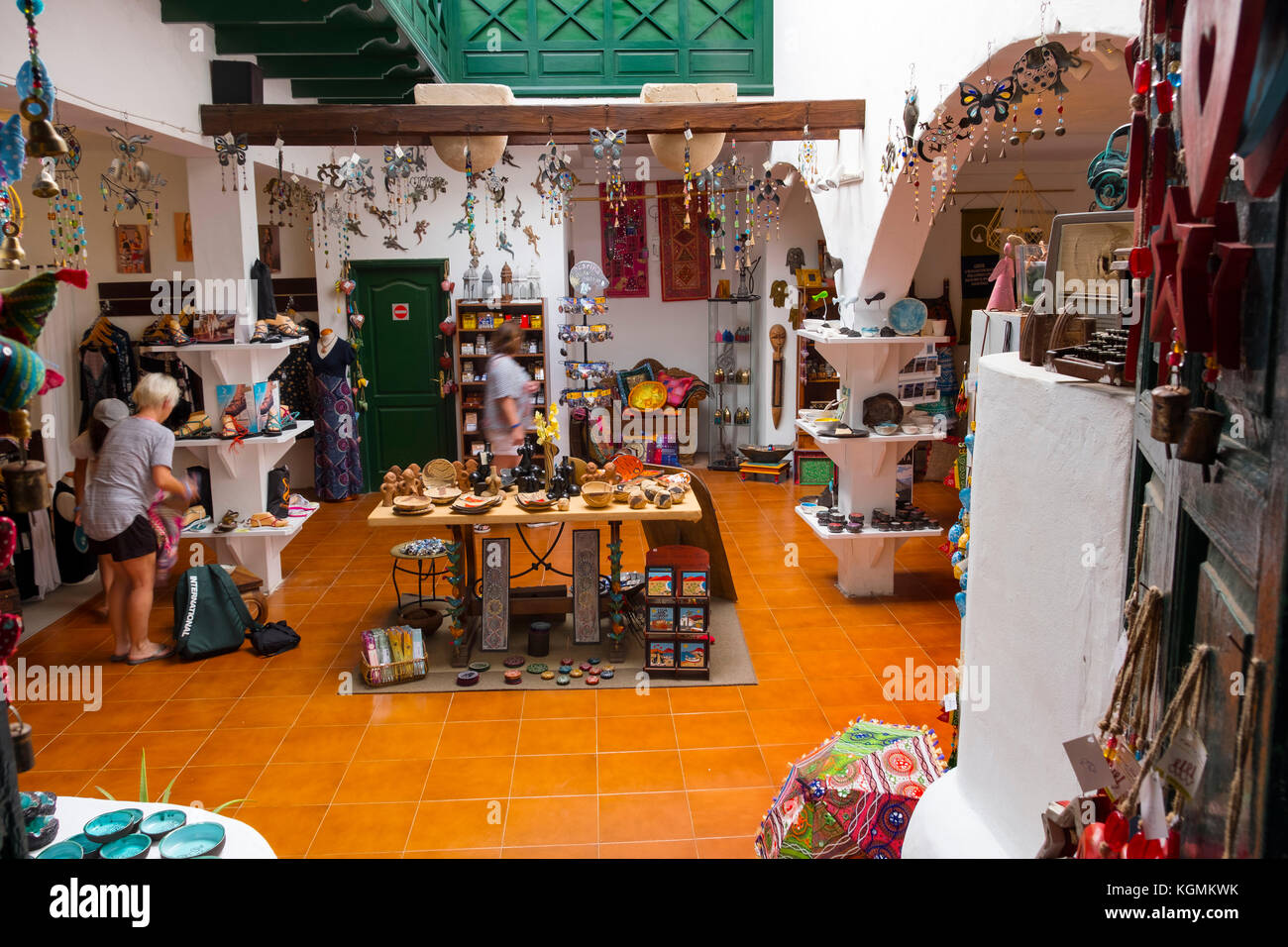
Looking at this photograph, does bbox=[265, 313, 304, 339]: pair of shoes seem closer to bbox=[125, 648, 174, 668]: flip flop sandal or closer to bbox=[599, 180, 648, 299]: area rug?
bbox=[125, 648, 174, 668]: flip flop sandal

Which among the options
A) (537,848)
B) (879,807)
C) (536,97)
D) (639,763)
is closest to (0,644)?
(879,807)

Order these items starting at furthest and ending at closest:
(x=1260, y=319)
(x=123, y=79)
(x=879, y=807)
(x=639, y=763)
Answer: (x=123, y=79), (x=639, y=763), (x=879, y=807), (x=1260, y=319)

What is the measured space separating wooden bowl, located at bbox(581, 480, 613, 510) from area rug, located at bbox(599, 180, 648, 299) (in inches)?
279

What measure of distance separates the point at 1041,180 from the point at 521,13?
587 cm

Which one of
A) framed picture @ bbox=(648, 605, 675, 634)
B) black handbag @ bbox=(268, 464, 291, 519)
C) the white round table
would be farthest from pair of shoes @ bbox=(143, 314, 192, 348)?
the white round table

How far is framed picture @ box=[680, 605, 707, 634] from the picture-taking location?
6.20m

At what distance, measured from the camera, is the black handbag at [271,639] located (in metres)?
6.61

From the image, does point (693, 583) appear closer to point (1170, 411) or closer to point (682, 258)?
point (1170, 411)

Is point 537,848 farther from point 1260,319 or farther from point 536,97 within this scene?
point 536,97

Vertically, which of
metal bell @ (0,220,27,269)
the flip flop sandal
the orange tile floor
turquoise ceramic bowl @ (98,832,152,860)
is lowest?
the orange tile floor

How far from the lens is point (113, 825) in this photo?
2266 millimetres

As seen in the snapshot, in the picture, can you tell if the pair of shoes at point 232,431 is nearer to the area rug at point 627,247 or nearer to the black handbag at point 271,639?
the black handbag at point 271,639

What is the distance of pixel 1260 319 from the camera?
926mm

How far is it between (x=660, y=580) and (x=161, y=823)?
404 cm
